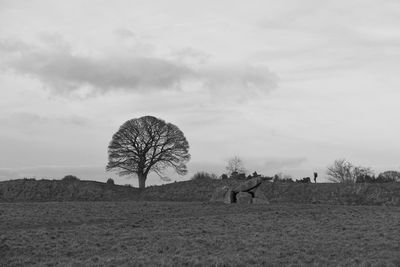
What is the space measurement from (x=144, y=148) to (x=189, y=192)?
10435mm

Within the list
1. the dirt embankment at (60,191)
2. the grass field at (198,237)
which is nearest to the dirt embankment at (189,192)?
the dirt embankment at (60,191)

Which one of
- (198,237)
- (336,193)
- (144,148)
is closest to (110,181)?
(144,148)

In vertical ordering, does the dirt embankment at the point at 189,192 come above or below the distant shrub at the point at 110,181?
below

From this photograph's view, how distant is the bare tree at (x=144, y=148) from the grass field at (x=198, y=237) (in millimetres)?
25370

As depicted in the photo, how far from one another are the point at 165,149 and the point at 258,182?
19375 mm

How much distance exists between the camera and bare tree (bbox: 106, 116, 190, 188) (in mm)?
61062

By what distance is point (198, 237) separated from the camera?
21938 mm

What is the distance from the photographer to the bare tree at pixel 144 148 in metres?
61.1

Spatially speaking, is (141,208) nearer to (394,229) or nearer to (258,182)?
(258,182)

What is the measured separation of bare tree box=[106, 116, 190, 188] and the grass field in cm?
2537

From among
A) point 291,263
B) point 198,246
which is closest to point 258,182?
point 198,246

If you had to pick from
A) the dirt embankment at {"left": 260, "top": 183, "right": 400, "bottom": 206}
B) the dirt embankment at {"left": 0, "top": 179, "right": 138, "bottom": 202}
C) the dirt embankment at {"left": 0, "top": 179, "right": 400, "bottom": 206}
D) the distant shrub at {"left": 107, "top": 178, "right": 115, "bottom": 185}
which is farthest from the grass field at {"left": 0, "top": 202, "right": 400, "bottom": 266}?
the distant shrub at {"left": 107, "top": 178, "right": 115, "bottom": 185}

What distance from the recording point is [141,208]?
37719mm

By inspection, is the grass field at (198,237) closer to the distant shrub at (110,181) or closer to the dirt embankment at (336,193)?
the dirt embankment at (336,193)
